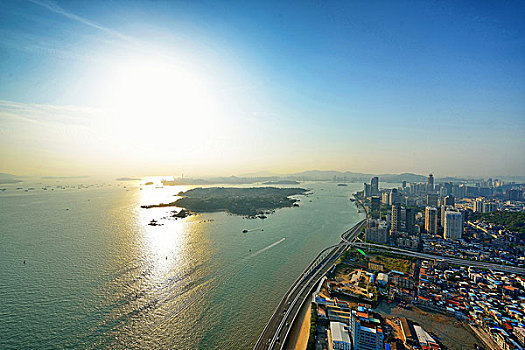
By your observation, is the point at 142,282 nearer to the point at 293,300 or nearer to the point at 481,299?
the point at 293,300

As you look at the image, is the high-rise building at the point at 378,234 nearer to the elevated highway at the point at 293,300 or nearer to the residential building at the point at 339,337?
the elevated highway at the point at 293,300

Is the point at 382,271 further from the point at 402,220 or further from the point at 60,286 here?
the point at 60,286

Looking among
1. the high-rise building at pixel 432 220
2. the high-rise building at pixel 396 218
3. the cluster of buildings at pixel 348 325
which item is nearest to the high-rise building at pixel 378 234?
the high-rise building at pixel 396 218

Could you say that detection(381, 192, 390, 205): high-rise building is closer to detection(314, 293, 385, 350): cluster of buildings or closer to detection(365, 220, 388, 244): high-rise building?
detection(365, 220, 388, 244): high-rise building

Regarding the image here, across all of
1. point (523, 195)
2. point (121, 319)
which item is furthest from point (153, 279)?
point (523, 195)

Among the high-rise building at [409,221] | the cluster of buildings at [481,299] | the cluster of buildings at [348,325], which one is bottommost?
the cluster of buildings at [481,299]

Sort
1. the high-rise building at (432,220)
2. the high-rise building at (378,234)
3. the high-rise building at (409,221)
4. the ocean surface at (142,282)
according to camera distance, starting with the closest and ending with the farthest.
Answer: the ocean surface at (142,282) < the high-rise building at (378,234) < the high-rise building at (432,220) < the high-rise building at (409,221)
